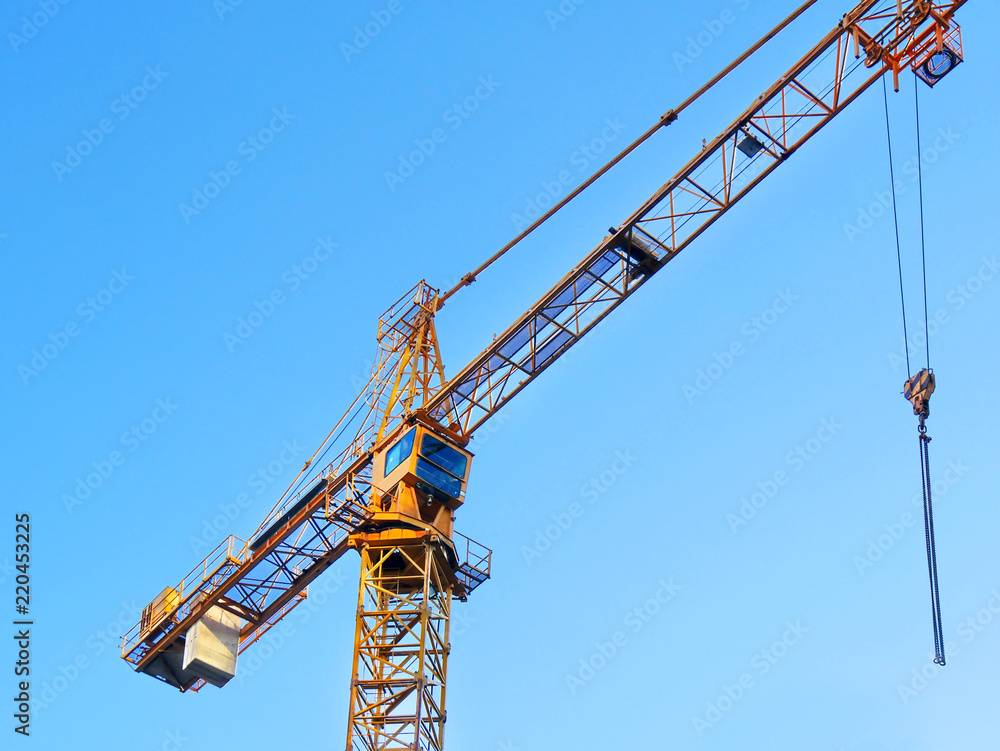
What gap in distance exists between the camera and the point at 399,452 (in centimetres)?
4838

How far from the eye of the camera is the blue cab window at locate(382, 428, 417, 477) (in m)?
48.1

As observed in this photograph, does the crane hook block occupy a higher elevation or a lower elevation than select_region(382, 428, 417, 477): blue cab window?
lower

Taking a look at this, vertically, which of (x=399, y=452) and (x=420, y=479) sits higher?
(x=399, y=452)

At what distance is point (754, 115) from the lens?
4800 cm

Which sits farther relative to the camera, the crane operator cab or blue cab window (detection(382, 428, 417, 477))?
blue cab window (detection(382, 428, 417, 477))

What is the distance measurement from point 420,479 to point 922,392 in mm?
14930

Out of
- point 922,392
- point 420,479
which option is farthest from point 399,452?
point 922,392

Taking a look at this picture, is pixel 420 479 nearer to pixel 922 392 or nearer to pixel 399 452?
pixel 399 452

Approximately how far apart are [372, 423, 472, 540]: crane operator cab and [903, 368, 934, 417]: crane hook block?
14.1 m

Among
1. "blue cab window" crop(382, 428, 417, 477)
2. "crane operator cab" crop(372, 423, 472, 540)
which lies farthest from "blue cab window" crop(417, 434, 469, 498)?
"blue cab window" crop(382, 428, 417, 477)

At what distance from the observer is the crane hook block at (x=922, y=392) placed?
40969mm

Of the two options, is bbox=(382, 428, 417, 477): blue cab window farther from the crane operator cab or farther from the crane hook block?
the crane hook block

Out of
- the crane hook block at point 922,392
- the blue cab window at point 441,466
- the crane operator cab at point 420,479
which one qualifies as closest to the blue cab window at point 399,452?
the crane operator cab at point 420,479

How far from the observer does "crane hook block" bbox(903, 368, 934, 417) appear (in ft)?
134
